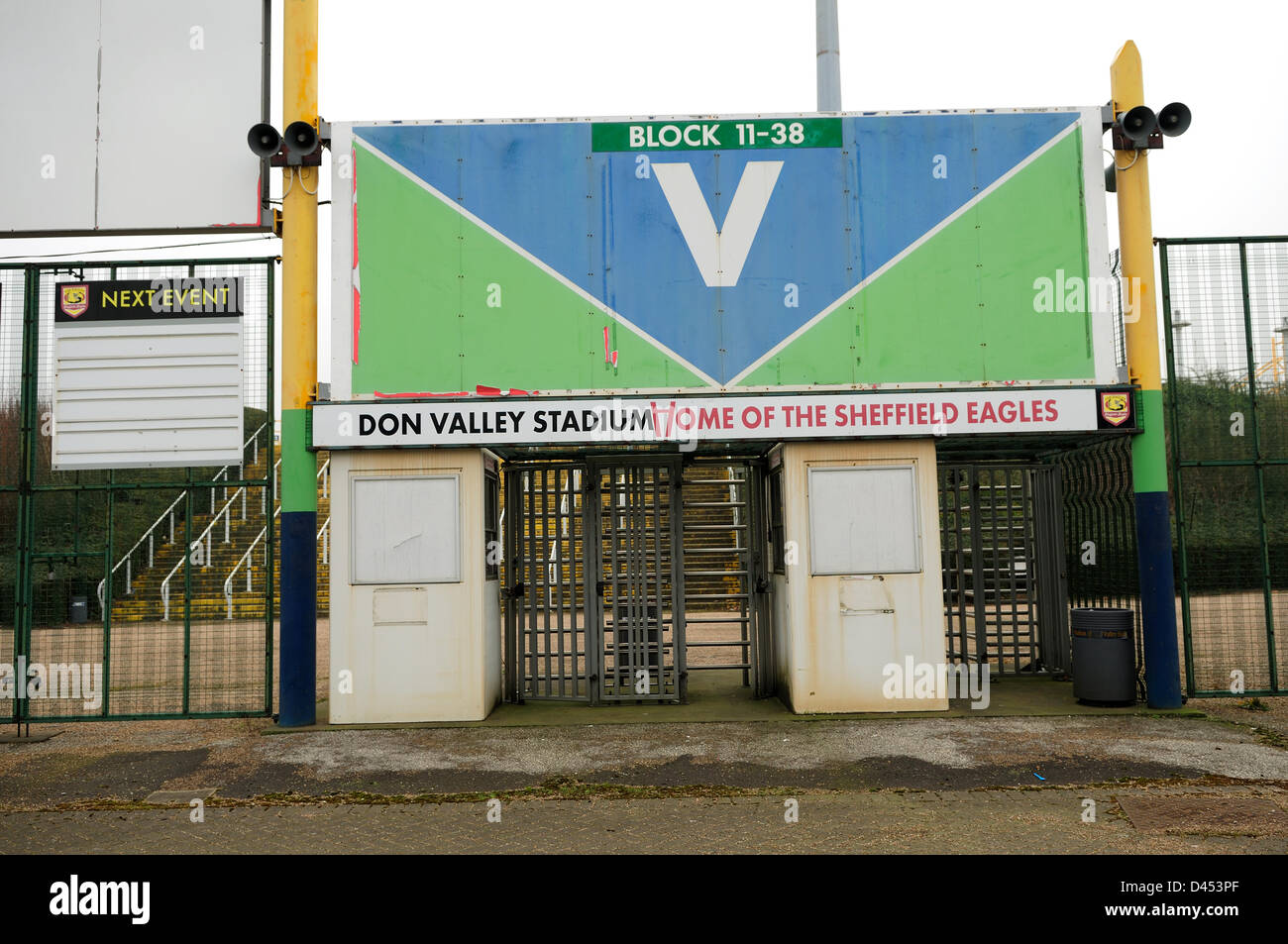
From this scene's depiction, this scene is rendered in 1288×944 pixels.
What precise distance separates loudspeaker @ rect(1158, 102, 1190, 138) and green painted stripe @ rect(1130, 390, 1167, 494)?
2.78 meters

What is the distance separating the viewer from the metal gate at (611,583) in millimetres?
12102

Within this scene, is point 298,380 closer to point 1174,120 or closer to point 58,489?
point 58,489

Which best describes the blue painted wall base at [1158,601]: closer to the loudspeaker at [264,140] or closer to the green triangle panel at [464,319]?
the green triangle panel at [464,319]

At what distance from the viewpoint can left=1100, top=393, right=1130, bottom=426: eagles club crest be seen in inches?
436

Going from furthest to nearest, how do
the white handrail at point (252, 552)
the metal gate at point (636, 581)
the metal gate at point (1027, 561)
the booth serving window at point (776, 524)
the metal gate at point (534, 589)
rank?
1. the white handrail at point (252, 552)
2. the metal gate at point (1027, 561)
3. the metal gate at point (534, 589)
4. the metal gate at point (636, 581)
5. the booth serving window at point (776, 524)

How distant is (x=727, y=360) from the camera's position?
11219 millimetres

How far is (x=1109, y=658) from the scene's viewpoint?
11141 millimetres

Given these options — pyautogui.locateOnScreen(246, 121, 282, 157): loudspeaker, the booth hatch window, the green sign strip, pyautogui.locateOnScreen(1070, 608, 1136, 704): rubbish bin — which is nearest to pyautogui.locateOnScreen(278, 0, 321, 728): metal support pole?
pyautogui.locateOnScreen(246, 121, 282, 157): loudspeaker

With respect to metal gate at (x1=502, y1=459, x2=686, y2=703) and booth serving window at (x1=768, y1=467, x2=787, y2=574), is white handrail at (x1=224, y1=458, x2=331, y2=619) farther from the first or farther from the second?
booth serving window at (x1=768, y1=467, x2=787, y2=574)

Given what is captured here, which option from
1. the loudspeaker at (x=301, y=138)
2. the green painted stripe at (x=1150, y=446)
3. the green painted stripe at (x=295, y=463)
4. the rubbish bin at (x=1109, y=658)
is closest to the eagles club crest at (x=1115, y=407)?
the green painted stripe at (x=1150, y=446)

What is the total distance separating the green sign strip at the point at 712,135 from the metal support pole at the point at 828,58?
2170 mm

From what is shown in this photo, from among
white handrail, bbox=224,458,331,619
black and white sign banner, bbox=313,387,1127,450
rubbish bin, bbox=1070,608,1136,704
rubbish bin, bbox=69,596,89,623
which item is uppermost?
black and white sign banner, bbox=313,387,1127,450

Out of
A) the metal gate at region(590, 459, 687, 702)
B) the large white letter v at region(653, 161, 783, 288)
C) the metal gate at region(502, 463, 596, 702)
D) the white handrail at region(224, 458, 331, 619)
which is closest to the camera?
the large white letter v at region(653, 161, 783, 288)

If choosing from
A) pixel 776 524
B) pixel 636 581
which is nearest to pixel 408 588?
pixel 636 581
